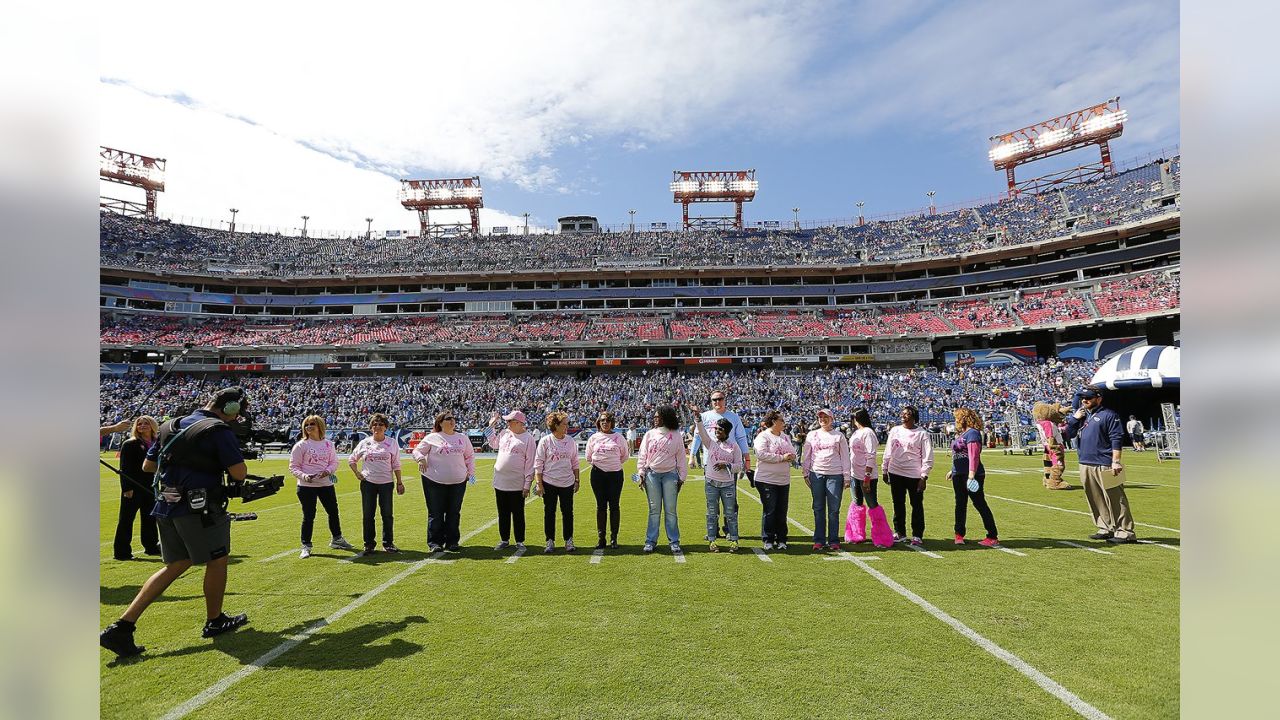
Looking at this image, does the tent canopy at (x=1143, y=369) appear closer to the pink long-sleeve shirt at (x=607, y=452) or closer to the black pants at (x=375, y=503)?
the pink long-sleeve shirt at (x=607, y=452)

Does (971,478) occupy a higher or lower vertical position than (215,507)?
lower

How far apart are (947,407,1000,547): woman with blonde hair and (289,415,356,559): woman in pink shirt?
8938 millimetres

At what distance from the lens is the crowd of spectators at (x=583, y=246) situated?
168 ft

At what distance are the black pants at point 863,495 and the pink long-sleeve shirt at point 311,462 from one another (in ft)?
24.8

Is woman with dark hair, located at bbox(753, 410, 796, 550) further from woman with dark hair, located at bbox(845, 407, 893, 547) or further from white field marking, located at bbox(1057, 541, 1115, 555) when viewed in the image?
white field marking, located at bbox(1057, 541, 1115, 555)

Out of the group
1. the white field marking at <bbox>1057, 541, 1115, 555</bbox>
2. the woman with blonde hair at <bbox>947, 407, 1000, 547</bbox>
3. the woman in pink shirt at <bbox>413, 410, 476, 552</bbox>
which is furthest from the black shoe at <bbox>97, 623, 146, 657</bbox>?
the white field marking at <bbox>1057, 541, 1115, 555</bbox>

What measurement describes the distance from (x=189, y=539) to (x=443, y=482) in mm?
3457

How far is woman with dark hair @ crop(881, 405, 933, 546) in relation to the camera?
782cm

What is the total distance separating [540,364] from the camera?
4856 centimetres

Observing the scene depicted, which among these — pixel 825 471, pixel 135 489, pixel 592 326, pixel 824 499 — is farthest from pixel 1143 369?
pixel 592 326

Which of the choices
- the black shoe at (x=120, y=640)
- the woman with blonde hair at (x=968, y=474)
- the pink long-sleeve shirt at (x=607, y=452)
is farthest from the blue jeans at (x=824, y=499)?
the black shoe at (x=120, y=640)
